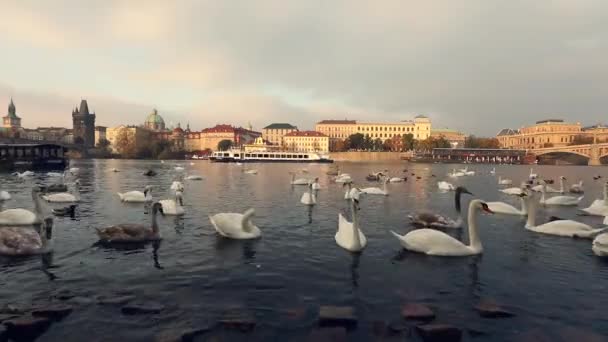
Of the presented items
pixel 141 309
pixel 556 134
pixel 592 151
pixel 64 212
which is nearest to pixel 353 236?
pixel 141 309

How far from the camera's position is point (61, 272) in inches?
331

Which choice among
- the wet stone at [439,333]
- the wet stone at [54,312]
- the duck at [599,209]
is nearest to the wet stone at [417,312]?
the wet stone at [439,333]

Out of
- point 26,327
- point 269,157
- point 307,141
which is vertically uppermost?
point 307,141

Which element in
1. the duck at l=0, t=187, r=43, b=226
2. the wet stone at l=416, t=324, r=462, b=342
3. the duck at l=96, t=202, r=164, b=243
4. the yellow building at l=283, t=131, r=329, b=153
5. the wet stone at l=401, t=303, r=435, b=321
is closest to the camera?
the wet stone at l=416, t=324, r=462, b=342

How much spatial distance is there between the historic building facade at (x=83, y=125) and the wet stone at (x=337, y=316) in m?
207

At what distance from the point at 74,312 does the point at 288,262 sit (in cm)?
468

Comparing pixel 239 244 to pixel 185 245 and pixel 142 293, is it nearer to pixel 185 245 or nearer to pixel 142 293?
pixel 185 245

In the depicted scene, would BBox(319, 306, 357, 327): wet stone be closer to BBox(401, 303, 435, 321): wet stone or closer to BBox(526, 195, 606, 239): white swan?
BBox(401, 303, 435, 321): wet stone

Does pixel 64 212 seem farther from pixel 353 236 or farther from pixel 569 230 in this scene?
pixel 569 230

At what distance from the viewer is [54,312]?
622 centimetres

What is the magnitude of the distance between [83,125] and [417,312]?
702 ft

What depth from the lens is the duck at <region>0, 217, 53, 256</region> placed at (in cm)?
934

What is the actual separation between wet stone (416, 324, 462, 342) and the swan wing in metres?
4.05

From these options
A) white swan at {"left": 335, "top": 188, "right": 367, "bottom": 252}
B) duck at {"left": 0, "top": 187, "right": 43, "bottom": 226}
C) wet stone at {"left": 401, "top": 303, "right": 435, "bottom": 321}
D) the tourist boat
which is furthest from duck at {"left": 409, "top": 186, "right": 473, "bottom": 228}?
the tourist boat
